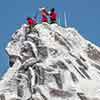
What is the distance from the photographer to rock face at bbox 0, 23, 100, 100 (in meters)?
45.4

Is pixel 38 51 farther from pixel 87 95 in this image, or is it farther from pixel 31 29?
pixel 87 95

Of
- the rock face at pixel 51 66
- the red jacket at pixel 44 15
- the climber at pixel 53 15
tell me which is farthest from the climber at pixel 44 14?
the rock face at pixel 51 66

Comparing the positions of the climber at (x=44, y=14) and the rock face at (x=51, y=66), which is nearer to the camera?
the rock face at (x=51, y=66)

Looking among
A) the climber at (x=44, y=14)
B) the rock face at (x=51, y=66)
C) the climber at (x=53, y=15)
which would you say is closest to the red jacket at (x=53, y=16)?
the climber at (x=53, y=15)

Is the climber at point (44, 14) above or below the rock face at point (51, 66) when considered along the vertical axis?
above

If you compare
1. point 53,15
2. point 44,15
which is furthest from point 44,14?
point 53,15

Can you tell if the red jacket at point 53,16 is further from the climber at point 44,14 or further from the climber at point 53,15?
the climber at point 44,14

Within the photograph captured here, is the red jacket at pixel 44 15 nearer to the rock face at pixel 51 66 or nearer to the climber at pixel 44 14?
the climber at pixel 44 14

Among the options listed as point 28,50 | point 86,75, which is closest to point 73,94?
point 86,75

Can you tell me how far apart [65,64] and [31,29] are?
5853 mm

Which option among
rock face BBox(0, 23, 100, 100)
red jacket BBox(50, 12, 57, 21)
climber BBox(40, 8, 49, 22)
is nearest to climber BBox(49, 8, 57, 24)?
red jacket BBox(50, 12, 57, 21)

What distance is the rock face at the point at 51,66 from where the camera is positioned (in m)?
45.4

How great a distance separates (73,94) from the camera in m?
44.5

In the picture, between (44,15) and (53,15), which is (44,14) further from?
(53,15)
